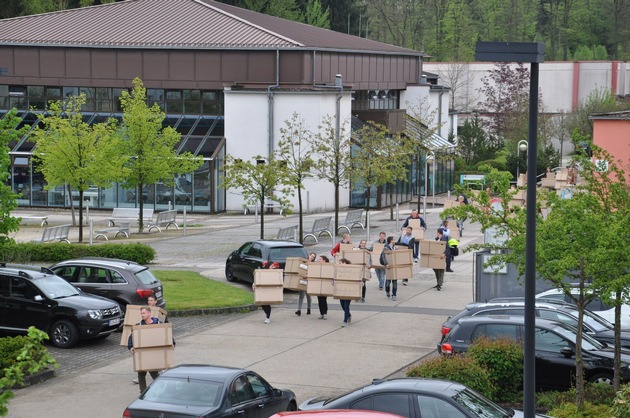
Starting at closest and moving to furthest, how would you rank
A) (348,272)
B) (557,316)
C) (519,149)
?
(557,316)
(348,272)
(519,149)

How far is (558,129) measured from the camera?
80.9 metres

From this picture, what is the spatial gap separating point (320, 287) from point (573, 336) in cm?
827

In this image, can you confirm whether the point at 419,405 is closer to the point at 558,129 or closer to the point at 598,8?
the point at 558,129

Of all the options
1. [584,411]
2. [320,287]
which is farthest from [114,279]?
[584,411]

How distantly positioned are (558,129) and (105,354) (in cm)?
6309

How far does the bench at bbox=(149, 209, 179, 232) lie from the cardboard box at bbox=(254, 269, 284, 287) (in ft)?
71.5

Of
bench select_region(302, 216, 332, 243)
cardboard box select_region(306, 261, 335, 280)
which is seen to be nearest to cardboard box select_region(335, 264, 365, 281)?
cardboard box select_region(306, 261, 335, 280)

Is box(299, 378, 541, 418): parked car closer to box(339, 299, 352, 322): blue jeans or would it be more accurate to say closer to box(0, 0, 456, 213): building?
box(339, 299, 352, 322): blue jeans

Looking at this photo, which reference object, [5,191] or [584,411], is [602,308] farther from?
[5,191]

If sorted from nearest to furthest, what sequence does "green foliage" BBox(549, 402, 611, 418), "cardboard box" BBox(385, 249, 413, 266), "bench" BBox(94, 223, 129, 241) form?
"green foliage" BBox(549, 402, 611, 418)
"cardboard box" BBox(385, 249, 413, 266)
"bench" BBox(94, 223, 129, 241)

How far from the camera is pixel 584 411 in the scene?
1619cm

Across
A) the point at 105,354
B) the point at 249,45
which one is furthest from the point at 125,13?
the point at 105,354

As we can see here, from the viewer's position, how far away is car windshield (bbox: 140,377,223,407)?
48.1 ft

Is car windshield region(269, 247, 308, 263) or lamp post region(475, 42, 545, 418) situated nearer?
lamp post region(475, 42, 545, 418)
